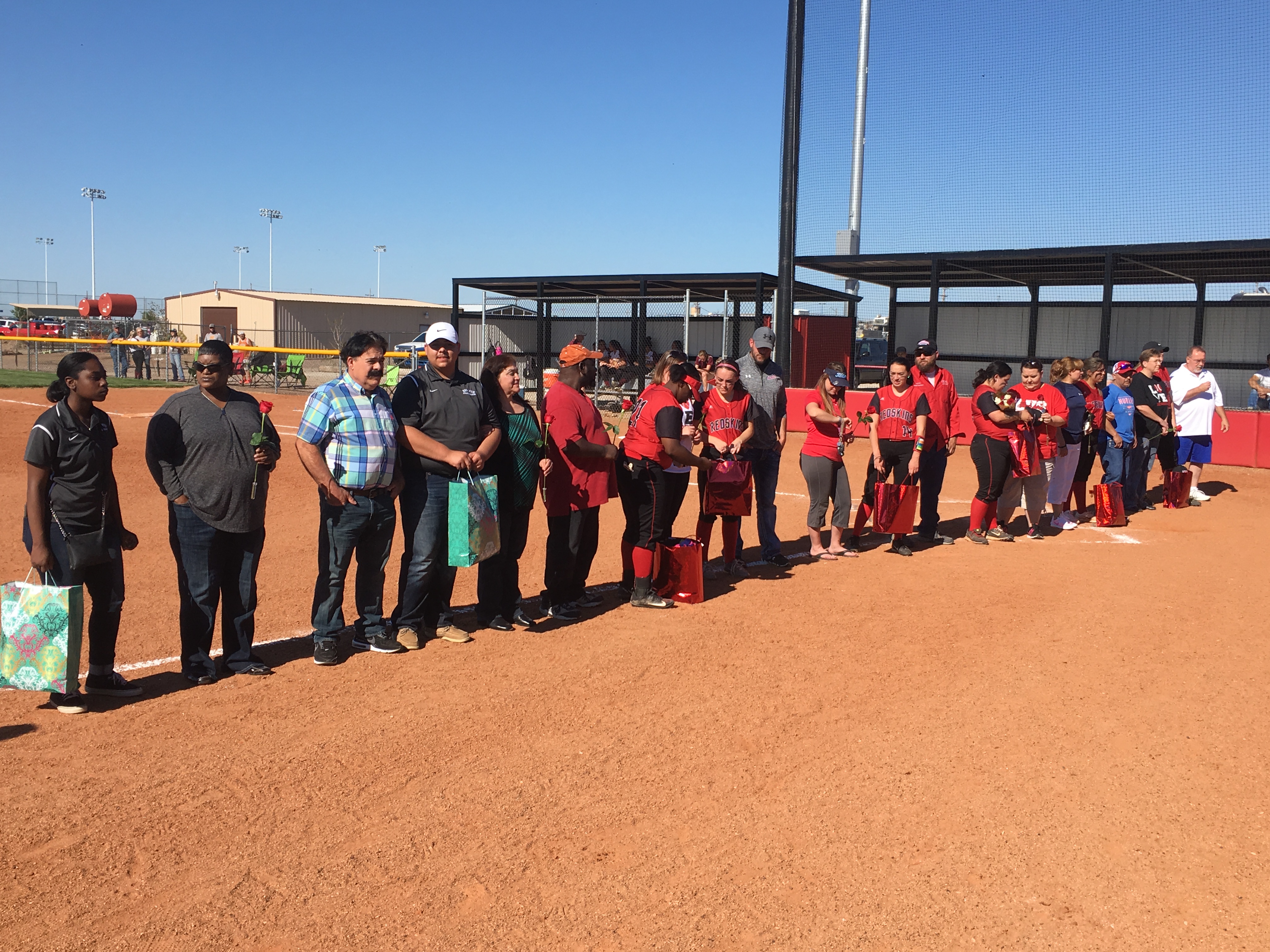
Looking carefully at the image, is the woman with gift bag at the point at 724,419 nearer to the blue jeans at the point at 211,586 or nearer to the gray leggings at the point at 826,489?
the gray leggings at the point at 826,489

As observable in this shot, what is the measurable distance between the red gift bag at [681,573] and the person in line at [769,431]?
1.33 metres

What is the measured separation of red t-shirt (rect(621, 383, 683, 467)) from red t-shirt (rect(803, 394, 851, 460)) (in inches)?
71.9

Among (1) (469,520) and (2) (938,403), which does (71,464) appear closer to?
(1) (469,520)

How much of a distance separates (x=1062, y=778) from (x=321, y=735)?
10.5 feet

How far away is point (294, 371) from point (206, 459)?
24.5 metres

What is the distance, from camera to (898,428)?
8688 mm

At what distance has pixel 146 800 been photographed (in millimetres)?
3977

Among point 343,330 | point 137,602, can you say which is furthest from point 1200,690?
point 343,330

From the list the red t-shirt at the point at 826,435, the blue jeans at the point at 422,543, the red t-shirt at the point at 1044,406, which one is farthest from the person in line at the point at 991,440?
the blue jeans at the point at 422,543

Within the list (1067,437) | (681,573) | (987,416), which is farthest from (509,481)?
(1067,437)

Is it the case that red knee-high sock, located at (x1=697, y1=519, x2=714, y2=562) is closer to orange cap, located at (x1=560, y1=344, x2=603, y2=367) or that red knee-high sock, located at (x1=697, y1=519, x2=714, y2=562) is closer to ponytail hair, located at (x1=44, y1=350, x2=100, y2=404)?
orange cap, located at (x1=560, y1=344, x2=603, y2=367)

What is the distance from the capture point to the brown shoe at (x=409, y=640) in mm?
5938

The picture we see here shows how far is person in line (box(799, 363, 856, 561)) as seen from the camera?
27.1 ft

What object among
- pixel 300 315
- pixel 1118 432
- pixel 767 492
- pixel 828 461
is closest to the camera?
pixel 767 492
